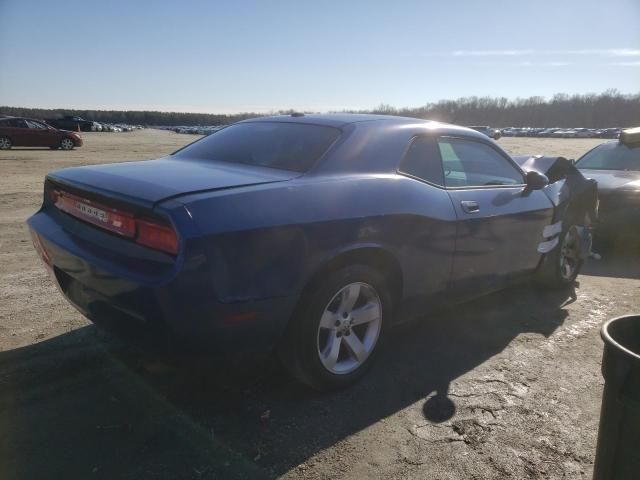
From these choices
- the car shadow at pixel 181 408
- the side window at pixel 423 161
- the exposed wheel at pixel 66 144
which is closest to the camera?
the car shadow at pixel 181 408

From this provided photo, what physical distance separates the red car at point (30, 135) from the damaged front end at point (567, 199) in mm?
22236

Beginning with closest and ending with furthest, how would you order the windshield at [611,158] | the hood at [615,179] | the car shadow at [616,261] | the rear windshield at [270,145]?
the rear windshield at [270,145] → the car shadow at [616,261] → the hood at [615,179] → the windshield at [611,158]

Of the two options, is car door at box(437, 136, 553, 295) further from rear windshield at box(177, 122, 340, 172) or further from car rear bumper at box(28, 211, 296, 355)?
car rear bumper at box(28, 211, 296, 355)

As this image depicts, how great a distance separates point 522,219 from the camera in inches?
149

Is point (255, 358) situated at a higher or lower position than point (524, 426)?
higher

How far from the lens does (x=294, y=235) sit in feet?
7.66

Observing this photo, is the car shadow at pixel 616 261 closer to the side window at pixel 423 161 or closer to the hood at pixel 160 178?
the side window at pixel 423 161

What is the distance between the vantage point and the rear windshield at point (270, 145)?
288 centimetres

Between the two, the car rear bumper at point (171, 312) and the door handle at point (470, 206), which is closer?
the car rear bumper at point (171, 312)

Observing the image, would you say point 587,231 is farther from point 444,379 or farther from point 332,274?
point 332,274

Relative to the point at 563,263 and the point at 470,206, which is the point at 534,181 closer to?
the point at 470,206

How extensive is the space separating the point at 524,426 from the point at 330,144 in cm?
187

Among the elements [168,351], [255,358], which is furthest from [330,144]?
[168,351]

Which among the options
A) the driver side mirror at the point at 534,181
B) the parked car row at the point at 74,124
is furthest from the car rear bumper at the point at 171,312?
the parked car row at the point at 74,124
